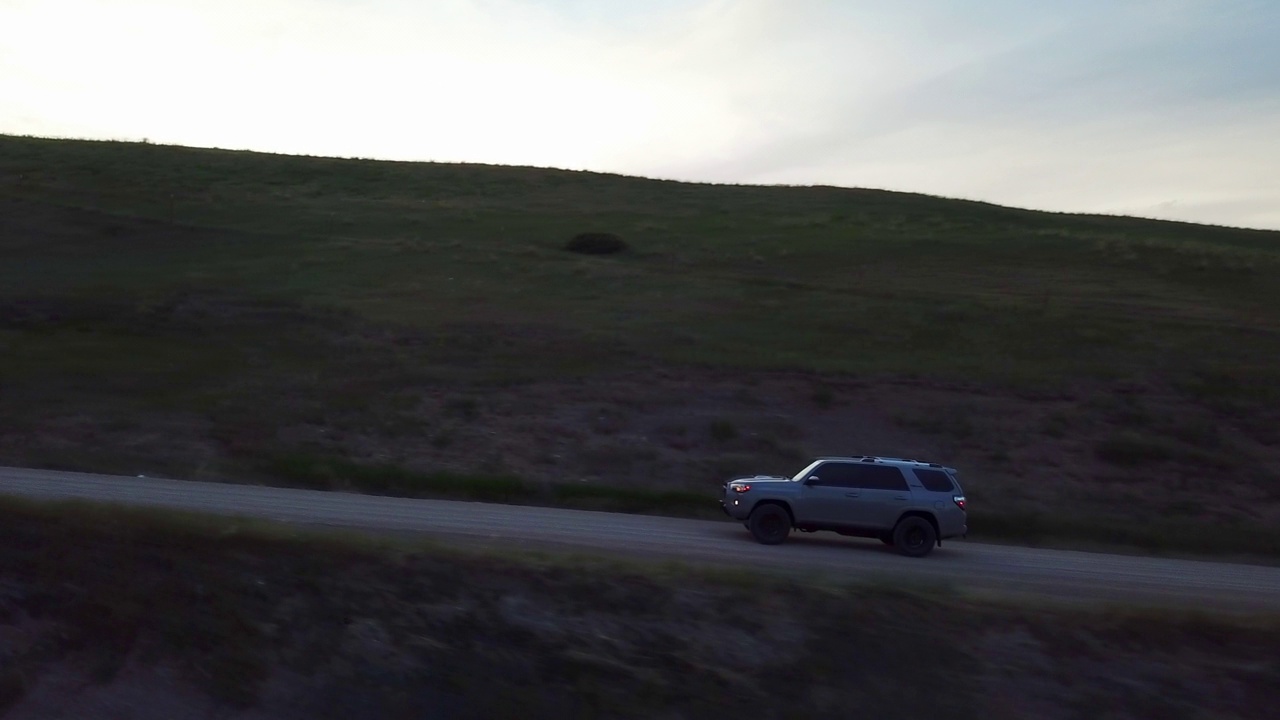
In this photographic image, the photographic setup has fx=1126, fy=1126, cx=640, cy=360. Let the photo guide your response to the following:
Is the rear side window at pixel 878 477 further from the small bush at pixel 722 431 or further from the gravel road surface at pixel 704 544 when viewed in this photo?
the small bush at pixel 722 431

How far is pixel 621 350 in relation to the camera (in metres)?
35.7

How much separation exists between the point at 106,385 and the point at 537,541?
775 inches

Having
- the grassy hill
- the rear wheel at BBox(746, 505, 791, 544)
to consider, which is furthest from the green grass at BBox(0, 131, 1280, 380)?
the rear wheel at BBox(746, 505, 791, 544)

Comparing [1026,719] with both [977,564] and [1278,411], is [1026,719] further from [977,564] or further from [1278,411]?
[1278,411]

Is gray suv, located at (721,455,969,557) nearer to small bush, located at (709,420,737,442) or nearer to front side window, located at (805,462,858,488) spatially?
front side window, located at (805,462,858,488)

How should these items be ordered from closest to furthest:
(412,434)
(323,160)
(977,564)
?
(977,564) → (412,434) → (323,160)

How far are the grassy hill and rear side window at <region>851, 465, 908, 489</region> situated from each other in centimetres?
568

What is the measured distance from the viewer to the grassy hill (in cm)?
2703

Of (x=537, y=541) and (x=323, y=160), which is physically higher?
(x=323, y=160)

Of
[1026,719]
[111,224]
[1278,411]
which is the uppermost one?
[111,224]

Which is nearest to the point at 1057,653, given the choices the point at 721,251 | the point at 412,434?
the point at 412,434

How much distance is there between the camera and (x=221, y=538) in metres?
12.2

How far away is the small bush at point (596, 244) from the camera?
53000mm

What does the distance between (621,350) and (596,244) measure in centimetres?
1852
